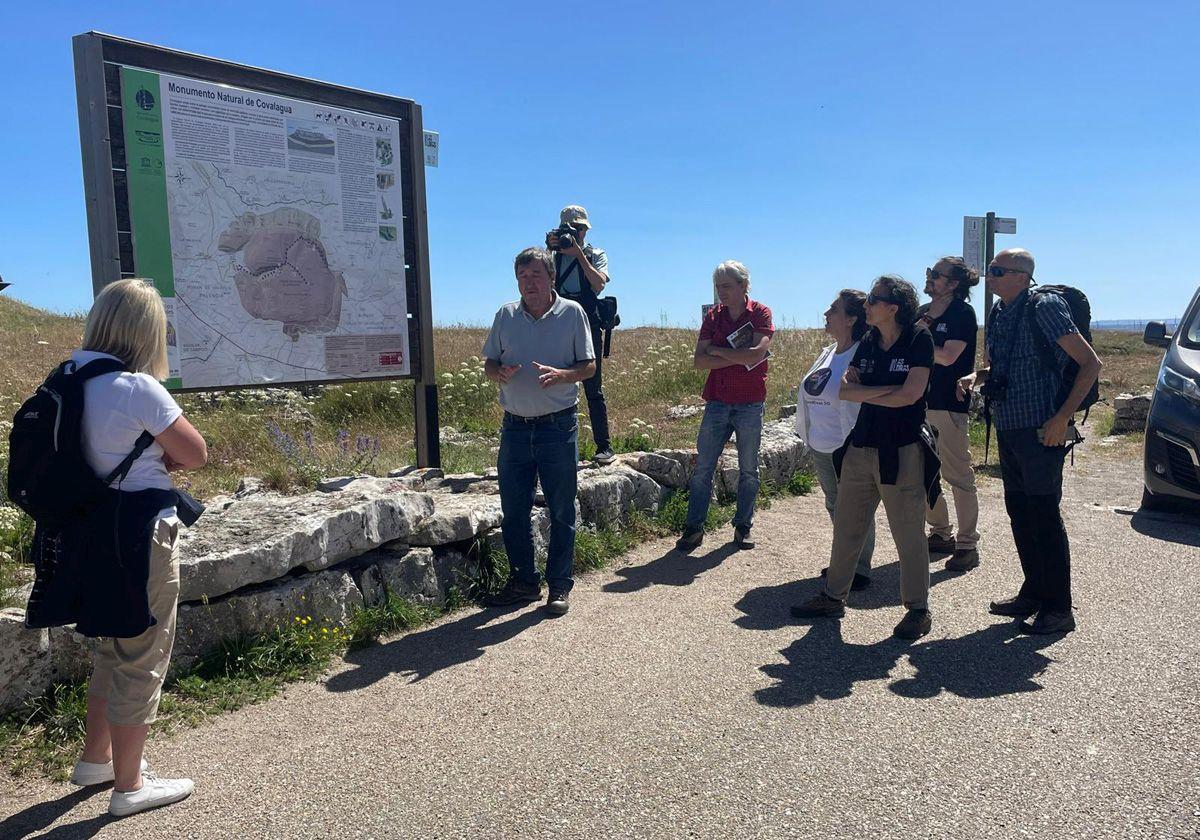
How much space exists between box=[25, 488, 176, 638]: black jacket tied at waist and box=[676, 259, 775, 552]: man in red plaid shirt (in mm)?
3843

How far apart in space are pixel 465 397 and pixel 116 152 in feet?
17.7

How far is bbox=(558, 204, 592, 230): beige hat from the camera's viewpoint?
242 inches

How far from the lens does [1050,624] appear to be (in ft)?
14.2

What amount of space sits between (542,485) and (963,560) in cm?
285

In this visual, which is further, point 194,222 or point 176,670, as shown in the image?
point 194,222

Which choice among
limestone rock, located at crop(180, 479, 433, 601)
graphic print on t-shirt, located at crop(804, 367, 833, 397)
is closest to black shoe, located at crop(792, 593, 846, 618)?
graphic print on t-shirt, located at crop(804, 367, 833, 397)

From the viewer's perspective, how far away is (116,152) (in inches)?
191

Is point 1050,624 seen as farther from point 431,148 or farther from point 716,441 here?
point 431,148

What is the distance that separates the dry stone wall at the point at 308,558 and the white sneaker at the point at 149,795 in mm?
846

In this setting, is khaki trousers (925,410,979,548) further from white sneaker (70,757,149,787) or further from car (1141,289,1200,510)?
white sneaker (70,757,149,787)

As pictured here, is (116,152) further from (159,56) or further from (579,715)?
(579,715)

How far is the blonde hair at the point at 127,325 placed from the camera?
2.76 meters

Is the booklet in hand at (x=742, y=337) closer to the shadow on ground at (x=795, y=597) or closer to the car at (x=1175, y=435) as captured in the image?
the shadow on ground at (x=795, y=597)

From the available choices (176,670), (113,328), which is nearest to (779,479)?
(176,670)
